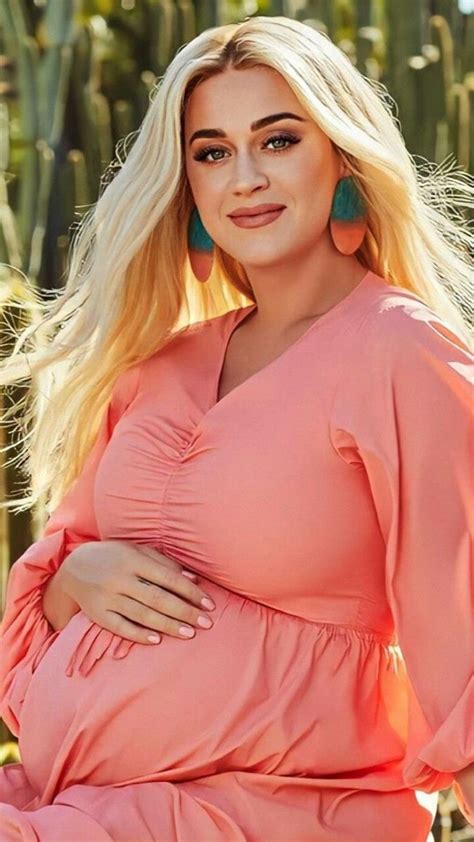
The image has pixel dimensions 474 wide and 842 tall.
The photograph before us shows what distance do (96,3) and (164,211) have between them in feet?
9.51

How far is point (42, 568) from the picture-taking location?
8.48ft

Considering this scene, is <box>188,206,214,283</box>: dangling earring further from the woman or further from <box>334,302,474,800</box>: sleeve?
<box>334,302,474,800</box>: sleeve

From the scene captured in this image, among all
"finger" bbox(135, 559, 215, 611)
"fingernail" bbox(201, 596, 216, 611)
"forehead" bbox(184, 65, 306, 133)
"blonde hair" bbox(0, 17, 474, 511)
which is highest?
"forehead" bbox(184, 65, 306, 133)

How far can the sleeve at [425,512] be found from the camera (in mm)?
2133

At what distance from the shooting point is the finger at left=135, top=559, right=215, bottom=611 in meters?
2.27

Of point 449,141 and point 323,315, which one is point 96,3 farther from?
point 323,315

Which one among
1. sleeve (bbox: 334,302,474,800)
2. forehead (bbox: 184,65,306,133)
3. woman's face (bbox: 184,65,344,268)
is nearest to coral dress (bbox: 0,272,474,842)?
sleeve (bbox: 334,302,474,800)

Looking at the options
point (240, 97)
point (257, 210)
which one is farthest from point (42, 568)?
Result: point (240, 97)

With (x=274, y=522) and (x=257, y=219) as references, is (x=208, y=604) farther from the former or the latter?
(x=257, y=219)

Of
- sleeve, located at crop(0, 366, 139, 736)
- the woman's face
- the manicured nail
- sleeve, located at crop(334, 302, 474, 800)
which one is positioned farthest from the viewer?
sleeve, located at crop(0, 366, 139, 736)

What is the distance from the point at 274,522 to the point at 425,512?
7.8 inches

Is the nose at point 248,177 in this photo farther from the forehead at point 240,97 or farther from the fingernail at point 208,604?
the fingernail at point 208,604

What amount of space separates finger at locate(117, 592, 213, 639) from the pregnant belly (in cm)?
1

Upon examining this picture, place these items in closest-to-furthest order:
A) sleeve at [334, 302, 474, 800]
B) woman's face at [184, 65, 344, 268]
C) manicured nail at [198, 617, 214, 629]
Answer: sleeve at [334, 302, 474, 800] → manicured nail at [198, 617, 214, 629] → woman's face at [184, 65, 344, 268]
